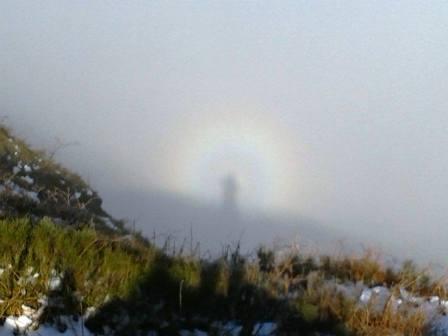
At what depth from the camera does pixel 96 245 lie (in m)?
5.89

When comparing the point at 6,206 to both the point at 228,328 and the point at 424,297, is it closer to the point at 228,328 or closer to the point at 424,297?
the point at 228,328

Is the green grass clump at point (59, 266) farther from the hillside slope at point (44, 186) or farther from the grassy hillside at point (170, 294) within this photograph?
the hillside slope at point (44, 186)

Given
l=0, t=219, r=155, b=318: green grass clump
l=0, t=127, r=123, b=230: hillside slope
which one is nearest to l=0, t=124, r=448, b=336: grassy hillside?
l=0, t=219, r=155, b=318: green grass clump

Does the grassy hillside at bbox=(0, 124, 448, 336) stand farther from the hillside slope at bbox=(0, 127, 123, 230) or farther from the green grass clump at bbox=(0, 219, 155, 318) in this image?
the hillside slope at bbox=(0, 127, 123, 230)

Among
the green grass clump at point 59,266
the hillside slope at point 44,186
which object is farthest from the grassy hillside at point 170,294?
the hillside slope at point 44,186

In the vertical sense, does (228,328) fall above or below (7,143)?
below

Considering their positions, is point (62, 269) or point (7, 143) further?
point (7, 143)

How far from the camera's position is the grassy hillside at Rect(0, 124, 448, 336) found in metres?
5.16

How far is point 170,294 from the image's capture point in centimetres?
572

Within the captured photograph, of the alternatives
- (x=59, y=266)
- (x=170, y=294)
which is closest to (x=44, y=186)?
(x=170, y=294)

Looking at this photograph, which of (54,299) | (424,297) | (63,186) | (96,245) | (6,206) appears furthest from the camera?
(63,186)

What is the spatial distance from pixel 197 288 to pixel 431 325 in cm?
178

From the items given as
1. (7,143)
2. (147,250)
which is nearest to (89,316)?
(147,250)

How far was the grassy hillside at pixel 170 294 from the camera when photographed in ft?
16.9
